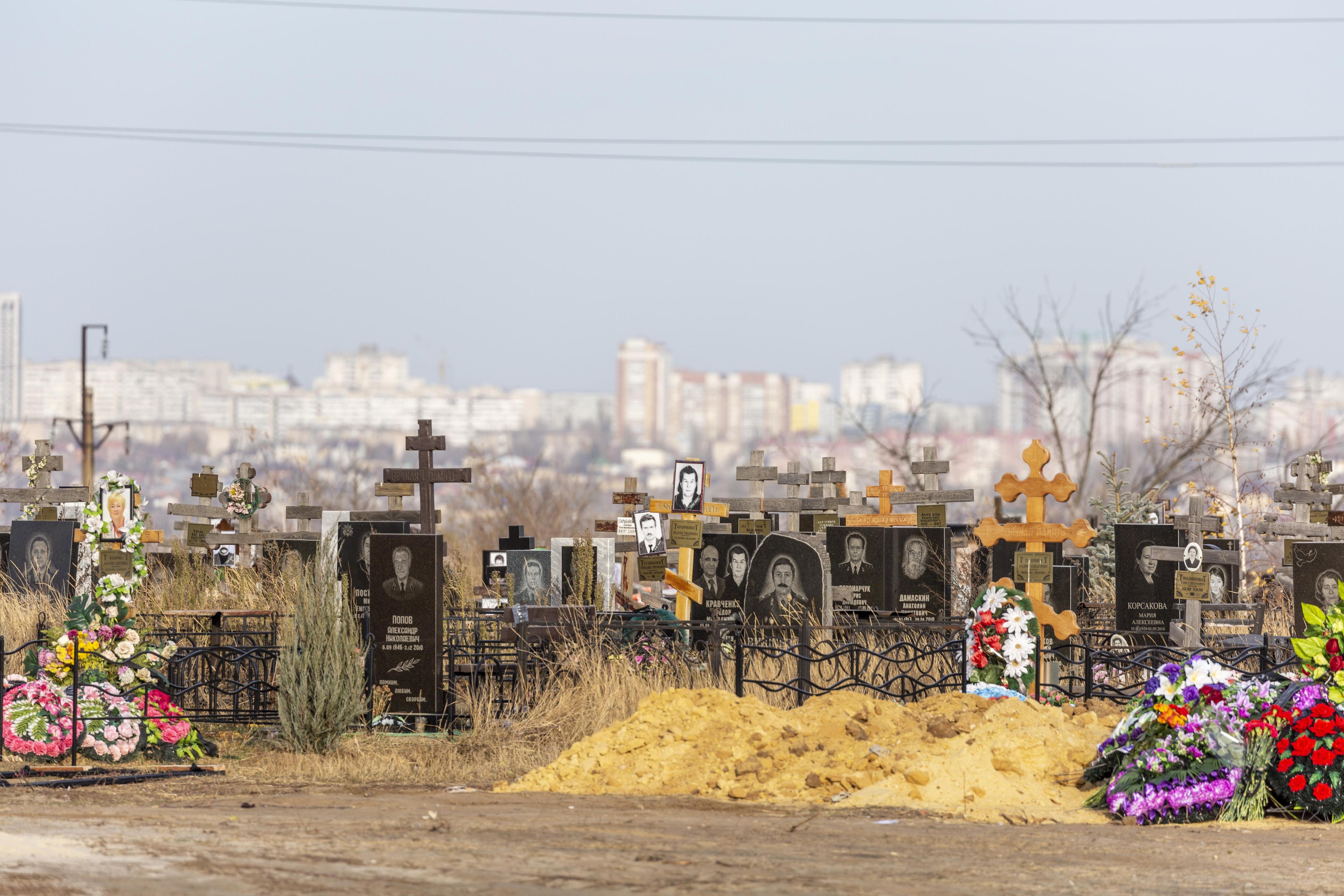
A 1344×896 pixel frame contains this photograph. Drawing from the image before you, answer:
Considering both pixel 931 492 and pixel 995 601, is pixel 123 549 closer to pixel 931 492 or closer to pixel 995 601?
pixel 995 601

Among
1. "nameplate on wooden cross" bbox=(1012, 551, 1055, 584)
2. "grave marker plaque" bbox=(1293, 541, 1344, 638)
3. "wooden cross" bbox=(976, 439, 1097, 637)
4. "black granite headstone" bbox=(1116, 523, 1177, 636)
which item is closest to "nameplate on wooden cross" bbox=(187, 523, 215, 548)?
"wooden cross" bbox=(976, 439, 1097, 637)

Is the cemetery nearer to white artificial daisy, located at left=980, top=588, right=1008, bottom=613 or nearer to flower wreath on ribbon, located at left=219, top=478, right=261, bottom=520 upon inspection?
white artificial daisy, located at left=980, top=588, right=1008, bottom=613

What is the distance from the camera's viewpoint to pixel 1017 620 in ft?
39.0

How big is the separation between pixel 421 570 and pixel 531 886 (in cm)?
635

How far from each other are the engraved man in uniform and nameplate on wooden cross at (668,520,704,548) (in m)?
4.25

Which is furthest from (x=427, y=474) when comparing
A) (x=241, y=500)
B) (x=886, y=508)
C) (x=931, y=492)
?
(x=931, y=492)

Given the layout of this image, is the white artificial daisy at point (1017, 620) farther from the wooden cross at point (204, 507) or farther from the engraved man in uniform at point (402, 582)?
the wooden cross at point (204, 507)

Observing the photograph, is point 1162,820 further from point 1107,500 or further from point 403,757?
point 1107,500

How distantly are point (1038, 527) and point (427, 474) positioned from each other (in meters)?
6.09

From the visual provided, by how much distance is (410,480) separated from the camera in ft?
51.6

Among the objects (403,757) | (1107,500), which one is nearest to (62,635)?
(403,757)

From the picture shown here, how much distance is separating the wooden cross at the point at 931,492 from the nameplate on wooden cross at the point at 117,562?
35.6 feet

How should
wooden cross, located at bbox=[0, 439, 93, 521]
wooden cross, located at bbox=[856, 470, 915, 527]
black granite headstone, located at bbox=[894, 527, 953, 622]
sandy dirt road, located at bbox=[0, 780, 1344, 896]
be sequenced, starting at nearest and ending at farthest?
sandy dirt road, located at bbox=[0, 780, 1344, 896] → black granite headstone, located at bbox=[894, 527, 953, 622] → wooden cross, located at bbox=[856, 470, 915, 527] → wooden cross, located at bbox=[0, 439, 93, 521]

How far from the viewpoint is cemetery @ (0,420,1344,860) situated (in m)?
9.58
